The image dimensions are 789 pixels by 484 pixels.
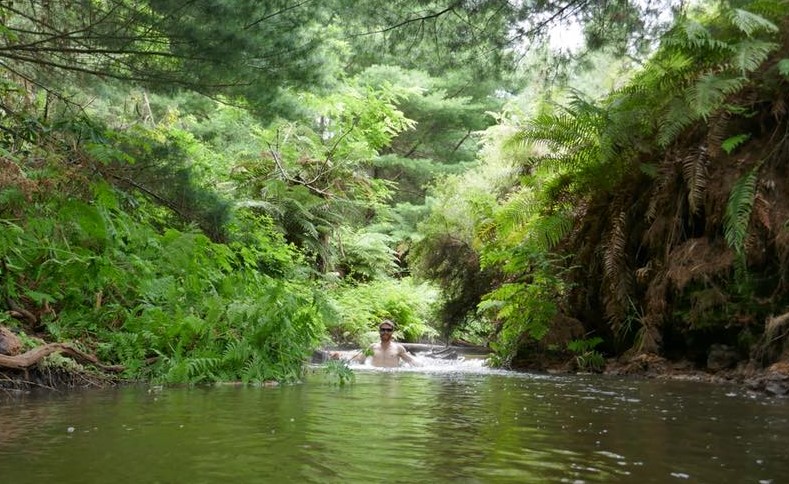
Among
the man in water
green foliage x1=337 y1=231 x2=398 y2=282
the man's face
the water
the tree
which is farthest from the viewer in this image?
green foliage x1=337 y1=231 x2=398 y2=282

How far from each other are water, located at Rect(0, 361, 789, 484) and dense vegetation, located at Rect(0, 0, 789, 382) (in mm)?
1203

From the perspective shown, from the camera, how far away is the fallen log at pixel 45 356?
4.48 metres

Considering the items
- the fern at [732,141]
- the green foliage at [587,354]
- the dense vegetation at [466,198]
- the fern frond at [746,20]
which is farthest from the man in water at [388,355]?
the fern frond at [746,20]

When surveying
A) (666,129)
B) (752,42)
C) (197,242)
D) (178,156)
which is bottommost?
(197,242)

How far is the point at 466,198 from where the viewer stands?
461 inches

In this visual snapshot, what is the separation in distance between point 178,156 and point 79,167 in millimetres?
904

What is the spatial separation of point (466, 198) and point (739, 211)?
550cm

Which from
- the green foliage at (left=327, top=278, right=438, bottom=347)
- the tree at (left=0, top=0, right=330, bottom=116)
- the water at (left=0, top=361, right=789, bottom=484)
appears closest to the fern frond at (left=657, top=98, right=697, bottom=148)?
the water at (left=0, top=361, right=789, bottom=484)

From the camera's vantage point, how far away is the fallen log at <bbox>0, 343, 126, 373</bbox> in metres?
4.48

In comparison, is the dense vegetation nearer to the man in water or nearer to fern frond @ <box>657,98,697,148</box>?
fern frond @ <box>657,98,697,148</box>

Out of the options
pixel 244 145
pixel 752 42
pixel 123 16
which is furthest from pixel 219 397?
pixel 244 145

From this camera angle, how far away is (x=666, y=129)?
285 inches

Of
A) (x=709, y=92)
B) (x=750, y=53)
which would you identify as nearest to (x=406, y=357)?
(x=709, y=92)

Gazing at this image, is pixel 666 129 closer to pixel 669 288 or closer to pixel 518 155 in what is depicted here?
pixel 669 288
